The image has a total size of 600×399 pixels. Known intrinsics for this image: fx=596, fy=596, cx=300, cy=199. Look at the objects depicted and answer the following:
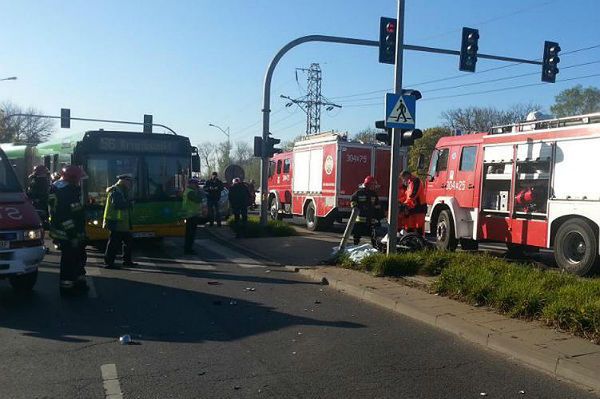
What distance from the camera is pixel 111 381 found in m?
5.05

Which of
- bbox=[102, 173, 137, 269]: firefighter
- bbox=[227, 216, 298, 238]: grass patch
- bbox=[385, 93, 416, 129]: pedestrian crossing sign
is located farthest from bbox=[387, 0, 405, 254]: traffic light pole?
bbox=[227, 216, 298, 238]: grass patch

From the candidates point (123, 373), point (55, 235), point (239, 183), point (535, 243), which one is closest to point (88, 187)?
point (55, 235)

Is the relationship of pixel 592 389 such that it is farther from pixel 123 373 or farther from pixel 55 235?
pixel 55 235

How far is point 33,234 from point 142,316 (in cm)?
197

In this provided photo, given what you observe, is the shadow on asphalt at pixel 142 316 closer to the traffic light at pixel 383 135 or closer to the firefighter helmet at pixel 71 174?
the firefighter helmet at pixel 71 174

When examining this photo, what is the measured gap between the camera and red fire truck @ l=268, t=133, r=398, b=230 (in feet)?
61.3

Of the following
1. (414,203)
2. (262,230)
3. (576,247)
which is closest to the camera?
(576,247)

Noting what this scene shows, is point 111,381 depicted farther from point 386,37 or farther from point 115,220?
point 386,37

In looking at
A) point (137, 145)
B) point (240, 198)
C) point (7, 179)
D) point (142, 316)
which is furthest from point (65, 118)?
point (142, 316)

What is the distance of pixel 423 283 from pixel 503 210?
3.86 meters

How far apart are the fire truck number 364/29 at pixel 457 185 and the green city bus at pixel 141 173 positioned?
6.25 metres

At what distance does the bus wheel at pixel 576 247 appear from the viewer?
1016 centimetres

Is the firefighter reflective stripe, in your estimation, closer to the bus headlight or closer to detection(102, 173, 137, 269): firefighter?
detection(102, 173, 137, 269): firefighter

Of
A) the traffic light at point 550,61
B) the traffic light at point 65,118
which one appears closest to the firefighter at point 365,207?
the traffic light at point 550,61
